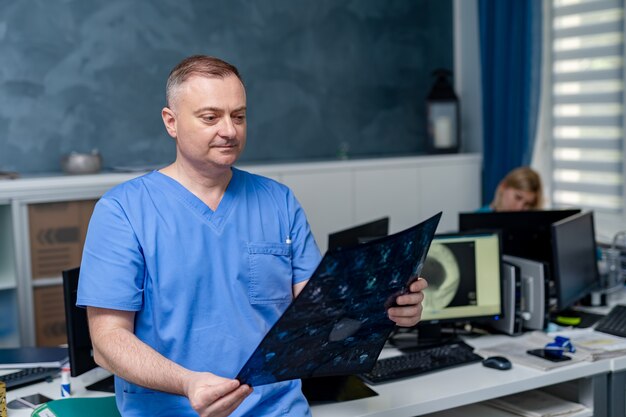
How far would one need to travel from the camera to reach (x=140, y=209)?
1.81 metres

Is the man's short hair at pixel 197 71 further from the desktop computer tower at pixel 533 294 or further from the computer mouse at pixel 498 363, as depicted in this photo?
the desktop computer tower at pixel 533 294

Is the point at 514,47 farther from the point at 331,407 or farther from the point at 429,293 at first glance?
the point at 331,407

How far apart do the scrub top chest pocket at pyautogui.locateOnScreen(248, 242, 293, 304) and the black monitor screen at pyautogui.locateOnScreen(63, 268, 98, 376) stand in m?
0.72

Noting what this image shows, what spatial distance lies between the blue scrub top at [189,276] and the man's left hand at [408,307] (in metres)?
0.26

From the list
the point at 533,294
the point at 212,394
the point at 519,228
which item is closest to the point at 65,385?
the point at 212,394

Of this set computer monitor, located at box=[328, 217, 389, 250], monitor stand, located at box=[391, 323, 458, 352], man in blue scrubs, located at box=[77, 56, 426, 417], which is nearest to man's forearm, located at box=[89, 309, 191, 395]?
man in blue scrubs, located at box=[77, 56, 426, 417]

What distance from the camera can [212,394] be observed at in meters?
1.58

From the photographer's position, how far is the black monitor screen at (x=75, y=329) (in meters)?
2.35

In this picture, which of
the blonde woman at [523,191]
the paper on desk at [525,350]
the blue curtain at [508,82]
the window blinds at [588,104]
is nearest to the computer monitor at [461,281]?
the paper on desk at [525,350]

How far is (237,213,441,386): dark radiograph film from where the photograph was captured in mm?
1603

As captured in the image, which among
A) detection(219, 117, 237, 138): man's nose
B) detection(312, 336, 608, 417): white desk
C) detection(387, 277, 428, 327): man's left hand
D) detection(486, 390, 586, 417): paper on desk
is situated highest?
detection(219, 117, 237, 138): man's nose

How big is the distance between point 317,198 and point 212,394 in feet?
9.44

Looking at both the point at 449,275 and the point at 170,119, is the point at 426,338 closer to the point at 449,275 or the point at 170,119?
the point at 449,275

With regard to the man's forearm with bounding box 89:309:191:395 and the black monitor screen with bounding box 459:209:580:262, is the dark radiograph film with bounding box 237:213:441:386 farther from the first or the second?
the black monitor screen with bounding box 459:209:580:262
